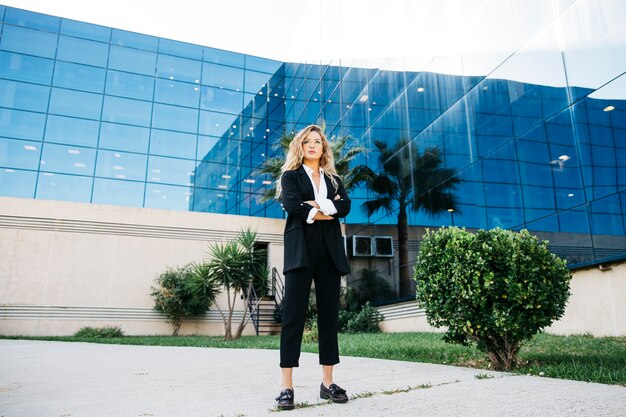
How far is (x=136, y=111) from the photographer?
24.9 m

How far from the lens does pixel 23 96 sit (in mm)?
22969

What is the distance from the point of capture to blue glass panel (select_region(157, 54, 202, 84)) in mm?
26219

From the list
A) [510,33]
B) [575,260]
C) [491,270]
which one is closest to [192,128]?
[510,33]

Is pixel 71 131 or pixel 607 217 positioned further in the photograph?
pixel 71 131

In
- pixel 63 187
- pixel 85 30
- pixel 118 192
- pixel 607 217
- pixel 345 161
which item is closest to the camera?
pixel 607 217

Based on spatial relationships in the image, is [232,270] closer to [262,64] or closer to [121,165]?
[121,165]

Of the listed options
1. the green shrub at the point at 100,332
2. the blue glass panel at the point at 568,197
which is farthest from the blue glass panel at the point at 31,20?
the blue glass panel at the point at 568,197

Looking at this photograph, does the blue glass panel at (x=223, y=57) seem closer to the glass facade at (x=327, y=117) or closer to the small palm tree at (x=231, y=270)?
the glass facade at (x=327, y=117)

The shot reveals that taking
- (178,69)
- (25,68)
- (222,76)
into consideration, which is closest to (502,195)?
(222,76)

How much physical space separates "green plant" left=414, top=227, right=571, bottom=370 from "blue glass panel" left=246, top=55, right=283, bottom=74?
2575 centimetres

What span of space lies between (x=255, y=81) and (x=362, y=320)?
18.5 meters

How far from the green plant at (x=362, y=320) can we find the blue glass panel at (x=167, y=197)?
12.9 m

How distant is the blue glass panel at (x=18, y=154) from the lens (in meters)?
22.0

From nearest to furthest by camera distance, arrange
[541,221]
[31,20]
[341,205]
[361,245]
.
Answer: [341,205] → [541,221] → [361,245] → [31,20]
